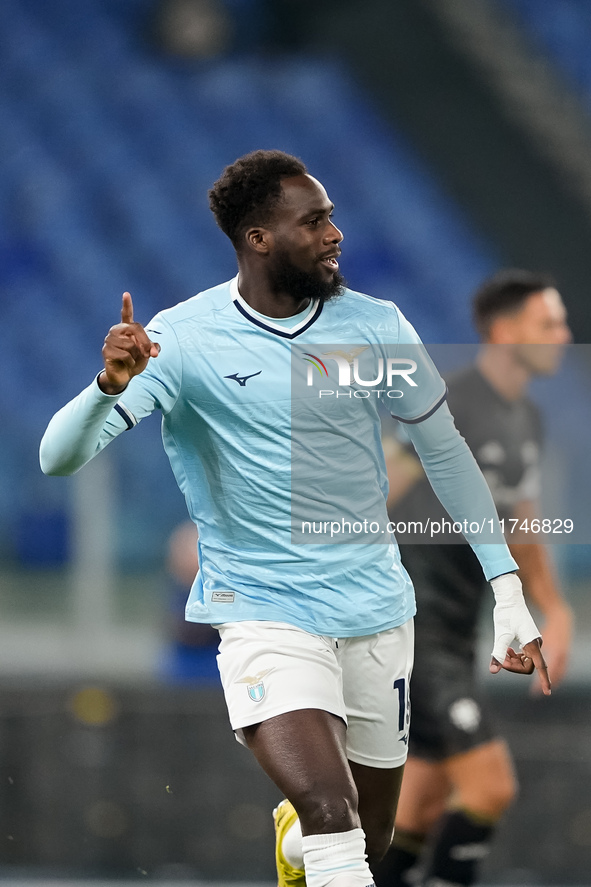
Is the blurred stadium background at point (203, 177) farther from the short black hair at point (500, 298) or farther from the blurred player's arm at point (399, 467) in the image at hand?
the blurred player's arm at point (399, 467)

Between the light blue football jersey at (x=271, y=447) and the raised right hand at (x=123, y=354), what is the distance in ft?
0.68

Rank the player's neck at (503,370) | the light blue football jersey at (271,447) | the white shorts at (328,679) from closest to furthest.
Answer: the white shorts at (328,679)
the light blue football jersey at (271,447)
the player's neck at (503,370)

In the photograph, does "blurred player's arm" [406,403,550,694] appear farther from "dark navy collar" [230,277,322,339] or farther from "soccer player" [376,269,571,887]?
"soccer player" [376,269,571,887]

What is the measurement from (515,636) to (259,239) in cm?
90

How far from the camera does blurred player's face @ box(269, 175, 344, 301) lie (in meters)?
2.25

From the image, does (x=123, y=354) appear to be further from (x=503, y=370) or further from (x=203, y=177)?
(x=203, y=177)

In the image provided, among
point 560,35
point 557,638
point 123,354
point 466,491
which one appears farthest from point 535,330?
point 560,35

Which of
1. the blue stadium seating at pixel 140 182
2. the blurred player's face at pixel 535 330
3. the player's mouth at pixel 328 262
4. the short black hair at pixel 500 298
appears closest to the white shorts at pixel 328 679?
the player's mouth at pixel 328 262

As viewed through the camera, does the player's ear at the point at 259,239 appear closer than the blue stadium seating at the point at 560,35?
Yes

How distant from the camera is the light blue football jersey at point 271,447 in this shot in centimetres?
221

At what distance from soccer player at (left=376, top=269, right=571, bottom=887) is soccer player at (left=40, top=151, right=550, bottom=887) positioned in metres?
0.91

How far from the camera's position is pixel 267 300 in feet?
7.59

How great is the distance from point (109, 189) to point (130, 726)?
3398 mm

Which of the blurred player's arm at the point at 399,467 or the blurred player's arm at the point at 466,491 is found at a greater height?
the blurred player's arm at the point at 399,467
